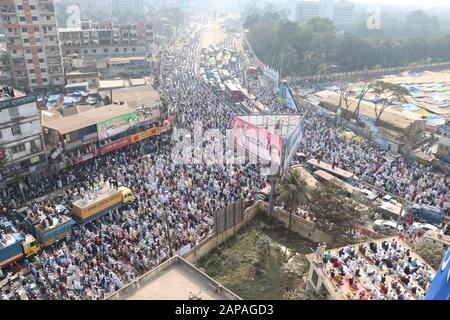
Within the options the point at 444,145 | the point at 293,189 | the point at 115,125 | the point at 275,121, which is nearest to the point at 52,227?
the point at 115,125

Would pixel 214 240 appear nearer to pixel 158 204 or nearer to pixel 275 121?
pixel 158 204

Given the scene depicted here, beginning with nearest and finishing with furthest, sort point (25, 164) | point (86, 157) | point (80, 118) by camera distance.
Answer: point (25, 164), point (86, 157), point (80, 118)

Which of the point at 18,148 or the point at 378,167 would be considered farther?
the point at 378,167

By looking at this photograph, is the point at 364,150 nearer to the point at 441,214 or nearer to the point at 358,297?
the point at 441,214

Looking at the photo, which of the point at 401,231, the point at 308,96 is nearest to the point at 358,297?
the point at 401,231

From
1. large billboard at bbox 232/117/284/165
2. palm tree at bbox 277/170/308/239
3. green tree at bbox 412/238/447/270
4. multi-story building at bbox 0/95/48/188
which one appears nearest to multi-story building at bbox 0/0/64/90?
multi-story building at bbox 0/95/48/188

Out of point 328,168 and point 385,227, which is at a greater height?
point 328,168
